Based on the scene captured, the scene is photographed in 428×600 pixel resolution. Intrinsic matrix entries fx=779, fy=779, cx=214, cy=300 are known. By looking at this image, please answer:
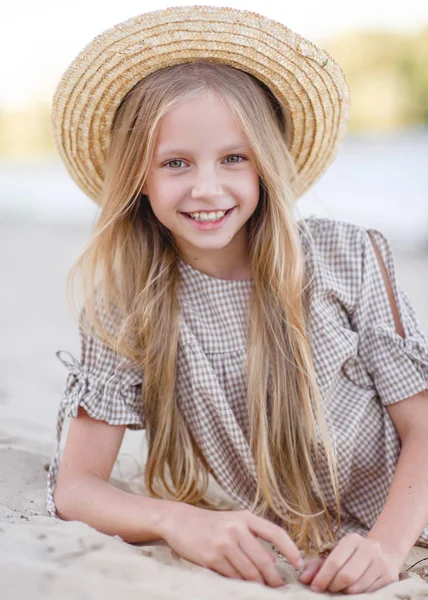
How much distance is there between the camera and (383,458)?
2.08 m

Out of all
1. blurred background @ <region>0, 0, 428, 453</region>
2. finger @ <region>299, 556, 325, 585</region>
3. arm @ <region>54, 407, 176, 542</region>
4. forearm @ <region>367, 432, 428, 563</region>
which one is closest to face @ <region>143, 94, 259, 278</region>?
arm @ <region>54, 407, 176, 542</region>

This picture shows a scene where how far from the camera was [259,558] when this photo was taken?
5.06 feet

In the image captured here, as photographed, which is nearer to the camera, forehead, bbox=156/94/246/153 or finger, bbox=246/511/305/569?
finger, bbox=246/511/305/569

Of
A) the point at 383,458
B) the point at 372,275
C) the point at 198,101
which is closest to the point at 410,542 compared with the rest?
the point at 383,458

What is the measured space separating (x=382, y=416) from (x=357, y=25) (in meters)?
10.2

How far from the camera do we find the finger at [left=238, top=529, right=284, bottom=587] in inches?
60.7

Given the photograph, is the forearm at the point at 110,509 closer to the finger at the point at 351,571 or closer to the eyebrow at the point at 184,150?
the finger at the point at 351,571

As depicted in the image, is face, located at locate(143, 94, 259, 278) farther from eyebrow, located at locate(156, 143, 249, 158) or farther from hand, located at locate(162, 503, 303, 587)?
hand, located at locate(162, 503, 303, 587)

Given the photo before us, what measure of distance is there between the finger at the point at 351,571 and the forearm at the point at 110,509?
40cm

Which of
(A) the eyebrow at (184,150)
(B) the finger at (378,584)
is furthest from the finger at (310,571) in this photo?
(A) the eyebrow at (184,150)

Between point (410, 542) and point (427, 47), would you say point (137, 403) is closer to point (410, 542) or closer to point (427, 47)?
point (410, 542)

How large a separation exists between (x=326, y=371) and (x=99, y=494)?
2.15ft

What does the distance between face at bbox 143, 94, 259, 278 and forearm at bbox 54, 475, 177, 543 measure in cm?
64

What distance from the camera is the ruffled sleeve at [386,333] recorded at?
198 cm
